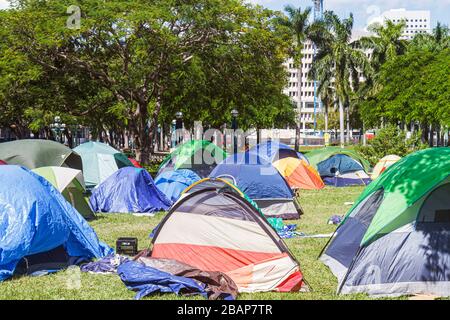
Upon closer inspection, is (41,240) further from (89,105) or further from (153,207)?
(89,105)

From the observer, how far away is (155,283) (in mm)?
7805

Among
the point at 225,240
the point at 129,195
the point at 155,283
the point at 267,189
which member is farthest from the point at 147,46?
the point at 155,283

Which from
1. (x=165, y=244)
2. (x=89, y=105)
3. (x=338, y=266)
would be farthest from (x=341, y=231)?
(x=89, y=105)

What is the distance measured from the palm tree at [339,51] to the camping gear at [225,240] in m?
45.9

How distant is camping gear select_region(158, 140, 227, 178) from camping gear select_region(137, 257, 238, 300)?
13483 mm

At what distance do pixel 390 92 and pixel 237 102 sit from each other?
18011 millimetres

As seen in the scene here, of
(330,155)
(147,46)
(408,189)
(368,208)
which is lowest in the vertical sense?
(368,208)

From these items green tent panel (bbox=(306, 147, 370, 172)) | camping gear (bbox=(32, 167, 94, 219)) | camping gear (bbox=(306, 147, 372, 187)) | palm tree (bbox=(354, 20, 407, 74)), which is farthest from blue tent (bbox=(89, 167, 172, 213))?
palm tree (bbox=(354, 20, 407, 74))

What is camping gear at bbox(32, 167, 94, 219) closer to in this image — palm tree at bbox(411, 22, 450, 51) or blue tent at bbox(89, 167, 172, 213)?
blue tent at bbox(89, 167, 172, 213)

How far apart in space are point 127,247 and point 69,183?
12.7ft

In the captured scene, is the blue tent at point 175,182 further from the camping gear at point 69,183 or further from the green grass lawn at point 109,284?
the green grass lawn at point 109,284

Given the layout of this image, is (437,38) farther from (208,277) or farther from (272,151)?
(208,277)

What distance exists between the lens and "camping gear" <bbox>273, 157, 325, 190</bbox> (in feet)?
71.1

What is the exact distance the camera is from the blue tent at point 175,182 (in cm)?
1716
